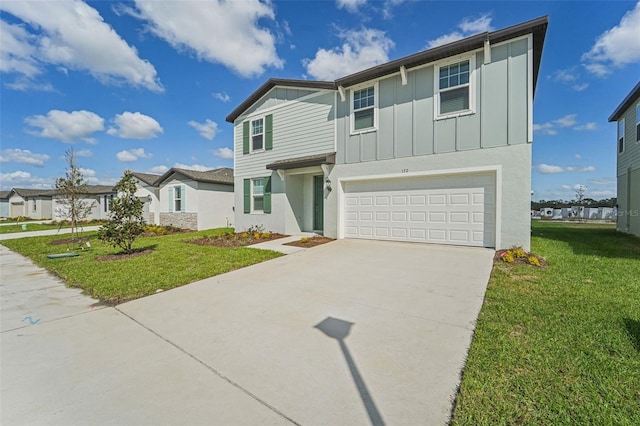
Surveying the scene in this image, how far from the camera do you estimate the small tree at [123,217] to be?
875cm

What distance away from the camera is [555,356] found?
277 cm

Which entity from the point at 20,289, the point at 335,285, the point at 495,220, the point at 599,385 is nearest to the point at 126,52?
the point at 20,289

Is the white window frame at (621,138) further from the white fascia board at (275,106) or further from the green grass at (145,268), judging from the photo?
the green grass at (145,268)

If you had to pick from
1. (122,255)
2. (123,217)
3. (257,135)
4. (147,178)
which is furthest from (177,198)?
(122,255)

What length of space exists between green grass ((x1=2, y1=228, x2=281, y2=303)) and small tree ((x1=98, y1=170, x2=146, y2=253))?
2.73ft

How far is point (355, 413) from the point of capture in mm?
2113

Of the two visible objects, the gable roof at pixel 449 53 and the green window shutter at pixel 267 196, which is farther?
the green window shutter at pixel 267 196

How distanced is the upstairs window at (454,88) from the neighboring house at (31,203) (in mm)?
41378

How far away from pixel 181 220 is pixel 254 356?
17.1 m

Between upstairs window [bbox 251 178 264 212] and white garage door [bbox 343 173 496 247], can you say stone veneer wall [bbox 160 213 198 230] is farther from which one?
white garage door [bbox 343 173 496 247]

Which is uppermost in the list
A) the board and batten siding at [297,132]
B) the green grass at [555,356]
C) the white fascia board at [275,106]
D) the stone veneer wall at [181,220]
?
the white fascia board at [275,106]

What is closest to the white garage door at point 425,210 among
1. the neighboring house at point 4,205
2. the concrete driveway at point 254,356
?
the concrete driveway at point 254,356

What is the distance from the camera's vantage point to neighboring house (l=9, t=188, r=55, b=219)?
34969 mm

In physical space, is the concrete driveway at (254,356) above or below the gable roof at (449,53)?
below
